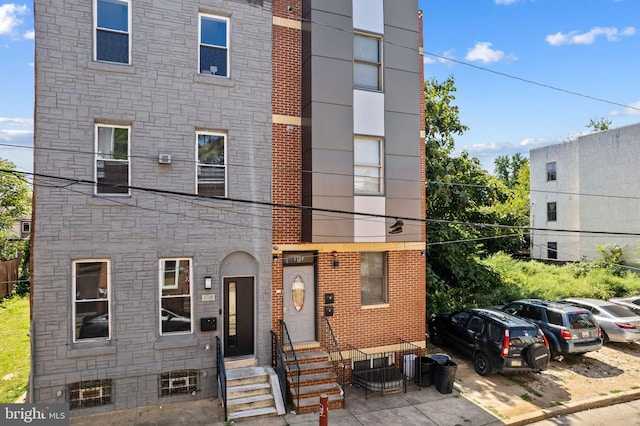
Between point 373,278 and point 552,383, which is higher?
point 373,278

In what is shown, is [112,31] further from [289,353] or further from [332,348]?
[332,348]

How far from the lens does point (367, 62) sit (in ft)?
37.0

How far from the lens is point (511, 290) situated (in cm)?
1911

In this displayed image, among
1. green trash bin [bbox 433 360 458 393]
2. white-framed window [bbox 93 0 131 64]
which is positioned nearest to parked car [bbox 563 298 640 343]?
green trash bin [bbox 433 360 458 393]

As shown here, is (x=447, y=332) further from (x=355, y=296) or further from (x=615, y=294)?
(x=615, y=294)

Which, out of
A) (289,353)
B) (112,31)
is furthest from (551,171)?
(112,31)

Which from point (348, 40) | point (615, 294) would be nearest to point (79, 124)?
point (348, 40)

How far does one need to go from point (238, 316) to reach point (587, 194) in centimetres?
2899

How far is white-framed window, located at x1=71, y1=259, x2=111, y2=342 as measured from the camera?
8969 millimetres

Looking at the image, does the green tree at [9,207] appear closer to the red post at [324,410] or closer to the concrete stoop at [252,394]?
the concrete stoop at [252,394]

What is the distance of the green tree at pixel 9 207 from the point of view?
24719 millimetres

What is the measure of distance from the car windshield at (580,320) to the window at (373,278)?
5763mm

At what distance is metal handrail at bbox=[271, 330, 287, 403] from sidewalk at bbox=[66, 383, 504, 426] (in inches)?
25.6

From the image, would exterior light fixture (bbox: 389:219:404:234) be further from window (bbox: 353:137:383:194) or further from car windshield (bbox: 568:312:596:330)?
car windshield (bbox: 568:312:596:330)
